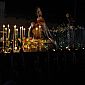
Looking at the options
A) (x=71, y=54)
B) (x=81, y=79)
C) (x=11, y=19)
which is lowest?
(x=81, y=79)

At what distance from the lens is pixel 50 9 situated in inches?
614

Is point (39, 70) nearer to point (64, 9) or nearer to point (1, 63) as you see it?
point (1, 63)

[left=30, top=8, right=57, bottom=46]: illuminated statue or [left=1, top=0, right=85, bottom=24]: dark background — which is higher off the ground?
[left=1, top=0, right=85, bottom=24]: dark background

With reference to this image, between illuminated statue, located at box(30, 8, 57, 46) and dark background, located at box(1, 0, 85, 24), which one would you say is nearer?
illuminated statue, located at box(30, 8, 57, 46)

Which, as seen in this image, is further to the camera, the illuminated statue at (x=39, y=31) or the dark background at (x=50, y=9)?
the dark background at (x=50, y=9)

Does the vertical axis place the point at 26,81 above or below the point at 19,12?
below

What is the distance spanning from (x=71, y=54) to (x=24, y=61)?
1561mm

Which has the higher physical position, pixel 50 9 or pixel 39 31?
pixel 50 9

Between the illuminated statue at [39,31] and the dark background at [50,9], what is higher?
the dark background at [50,9]

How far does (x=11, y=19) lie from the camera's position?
585 inches

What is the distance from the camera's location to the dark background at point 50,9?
14.9 metres

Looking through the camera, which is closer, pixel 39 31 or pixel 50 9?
pixel 39 31

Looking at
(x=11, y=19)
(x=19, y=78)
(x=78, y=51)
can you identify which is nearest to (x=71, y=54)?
(x=78, y=51)

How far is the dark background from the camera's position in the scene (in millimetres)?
14852
